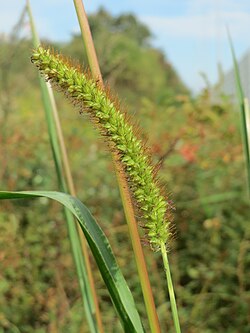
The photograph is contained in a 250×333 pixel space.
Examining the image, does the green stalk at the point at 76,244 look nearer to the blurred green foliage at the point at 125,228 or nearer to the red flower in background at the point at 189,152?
the blurred green foliage at the point at 125,228

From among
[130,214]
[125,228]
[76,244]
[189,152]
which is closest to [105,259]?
[130,214]

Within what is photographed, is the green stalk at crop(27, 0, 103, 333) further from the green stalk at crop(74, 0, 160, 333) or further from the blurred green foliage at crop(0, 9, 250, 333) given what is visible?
the blurred green foliage at crop(0, 9, 250, 333)

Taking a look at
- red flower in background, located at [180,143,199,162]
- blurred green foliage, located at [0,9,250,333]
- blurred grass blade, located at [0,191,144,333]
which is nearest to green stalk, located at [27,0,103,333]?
blurred grass blade, located at [0,191,144,333]

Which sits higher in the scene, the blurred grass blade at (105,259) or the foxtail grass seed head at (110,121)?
the foxtail grass seed head at (110,121)

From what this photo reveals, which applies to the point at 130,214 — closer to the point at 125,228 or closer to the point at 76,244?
the point at 76,244

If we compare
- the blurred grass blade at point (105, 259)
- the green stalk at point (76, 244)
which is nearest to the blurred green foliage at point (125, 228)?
the green stalk at point (76, 244)

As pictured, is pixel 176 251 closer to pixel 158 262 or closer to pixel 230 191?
pixel 158 262
